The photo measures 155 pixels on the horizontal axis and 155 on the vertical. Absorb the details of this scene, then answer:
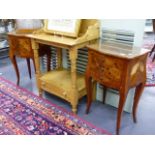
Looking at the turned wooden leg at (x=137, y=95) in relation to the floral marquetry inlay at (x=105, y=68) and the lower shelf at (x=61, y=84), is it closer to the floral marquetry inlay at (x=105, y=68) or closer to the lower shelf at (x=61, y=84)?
the floral marquetry inlay at (x=105, y=68)

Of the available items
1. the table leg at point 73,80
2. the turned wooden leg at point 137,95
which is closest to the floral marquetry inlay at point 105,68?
the table leg at point 73,80

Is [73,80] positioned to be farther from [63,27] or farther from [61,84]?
[63,27]

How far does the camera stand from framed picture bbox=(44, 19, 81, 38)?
193 cm

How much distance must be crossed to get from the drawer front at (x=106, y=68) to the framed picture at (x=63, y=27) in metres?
0.37

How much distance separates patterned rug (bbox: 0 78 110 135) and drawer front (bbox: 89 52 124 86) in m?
0.51

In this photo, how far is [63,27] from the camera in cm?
202

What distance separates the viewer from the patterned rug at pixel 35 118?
181cm

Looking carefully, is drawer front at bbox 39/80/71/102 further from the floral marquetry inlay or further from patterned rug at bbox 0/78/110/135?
the floral marquetry inlay

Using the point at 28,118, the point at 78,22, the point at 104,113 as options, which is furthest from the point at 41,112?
the point at 78,22

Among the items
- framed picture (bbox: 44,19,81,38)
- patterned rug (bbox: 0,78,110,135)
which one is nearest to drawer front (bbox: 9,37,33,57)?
framed picture (bbox: 44,19,81,38)

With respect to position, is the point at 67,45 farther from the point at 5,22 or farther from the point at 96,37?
the point at 5,22

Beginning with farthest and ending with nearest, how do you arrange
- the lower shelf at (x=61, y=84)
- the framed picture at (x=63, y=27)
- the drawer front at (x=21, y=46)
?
the drawer front at (x=21, y=46)
the lower shelf at (x=61, y=84)
the framed picture at (x=63, y=27)

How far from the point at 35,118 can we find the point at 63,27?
99 centimetres

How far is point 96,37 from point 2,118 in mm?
1276
